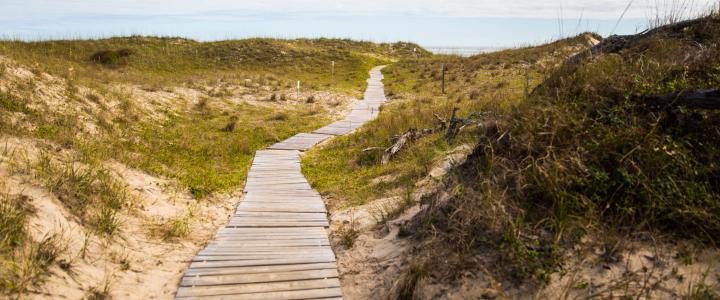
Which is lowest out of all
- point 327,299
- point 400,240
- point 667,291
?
point 327,299

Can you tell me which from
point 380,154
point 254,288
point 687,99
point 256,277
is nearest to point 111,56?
point 380,154

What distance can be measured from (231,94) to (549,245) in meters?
22.1

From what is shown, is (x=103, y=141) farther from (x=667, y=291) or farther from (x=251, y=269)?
(x=667, y=291)

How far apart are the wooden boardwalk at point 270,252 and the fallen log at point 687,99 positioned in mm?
4311

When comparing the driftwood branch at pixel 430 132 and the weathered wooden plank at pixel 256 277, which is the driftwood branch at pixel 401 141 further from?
the weathered wooden plank at pixel 256 277

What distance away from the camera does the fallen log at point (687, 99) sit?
184 inches

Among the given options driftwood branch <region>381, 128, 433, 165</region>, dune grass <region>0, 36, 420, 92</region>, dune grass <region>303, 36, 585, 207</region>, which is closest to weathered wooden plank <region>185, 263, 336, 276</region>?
dune grass <region>303, 36, 585, 207</region>

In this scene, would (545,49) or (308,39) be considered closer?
(545,49)

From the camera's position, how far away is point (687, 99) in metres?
4.90

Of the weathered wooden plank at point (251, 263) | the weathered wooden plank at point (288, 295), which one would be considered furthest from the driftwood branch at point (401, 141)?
the weathered wooden plank at point (288, 295)

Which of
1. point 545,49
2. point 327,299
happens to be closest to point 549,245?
point 327,299

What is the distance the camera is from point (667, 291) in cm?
372

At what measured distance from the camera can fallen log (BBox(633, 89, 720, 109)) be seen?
4680mm

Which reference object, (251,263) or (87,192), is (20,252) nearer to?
(87,192)
